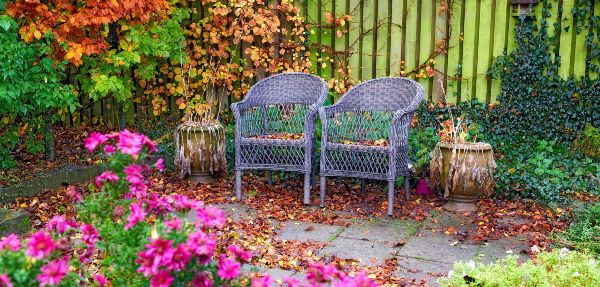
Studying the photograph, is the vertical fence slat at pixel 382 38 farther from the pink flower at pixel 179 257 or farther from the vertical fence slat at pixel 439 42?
the pink flower at pixel 179 257

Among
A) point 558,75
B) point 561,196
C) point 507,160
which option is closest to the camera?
point 561,196

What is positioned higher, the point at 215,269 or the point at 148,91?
the point at 148,91

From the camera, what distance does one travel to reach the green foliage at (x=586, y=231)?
9.50 feet

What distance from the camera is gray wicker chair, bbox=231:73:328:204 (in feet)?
12.7

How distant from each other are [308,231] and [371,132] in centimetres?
115

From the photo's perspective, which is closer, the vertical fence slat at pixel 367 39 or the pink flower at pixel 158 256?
the pink flower at pixel 158 256

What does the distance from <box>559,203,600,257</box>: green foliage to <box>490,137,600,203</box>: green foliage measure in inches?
15.8

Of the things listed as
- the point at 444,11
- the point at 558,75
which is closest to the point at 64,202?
the point at 444,11

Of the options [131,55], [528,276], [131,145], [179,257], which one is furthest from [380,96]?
[179,257]

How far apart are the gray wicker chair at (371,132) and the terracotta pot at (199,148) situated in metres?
0.88

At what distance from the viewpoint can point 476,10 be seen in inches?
205

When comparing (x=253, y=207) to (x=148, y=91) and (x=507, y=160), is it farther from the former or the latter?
(x=148, y=91)

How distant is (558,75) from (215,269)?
4.42m

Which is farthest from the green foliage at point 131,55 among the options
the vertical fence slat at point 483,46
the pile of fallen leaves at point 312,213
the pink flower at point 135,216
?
the pink flower at point 135,216
